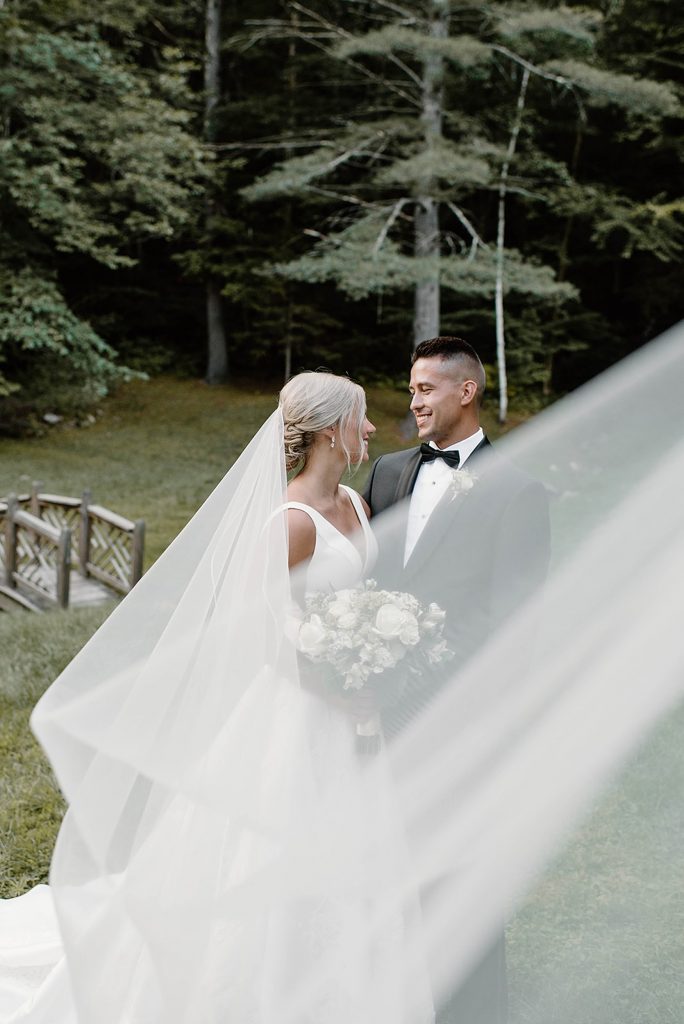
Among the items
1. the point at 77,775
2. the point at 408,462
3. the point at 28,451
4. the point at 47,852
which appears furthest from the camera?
the point at 28,451

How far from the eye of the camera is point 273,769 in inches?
105

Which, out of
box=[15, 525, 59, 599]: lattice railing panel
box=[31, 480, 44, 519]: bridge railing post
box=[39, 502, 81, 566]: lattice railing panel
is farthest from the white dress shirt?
box=[31, 480, 44, 519]: bridge railing post

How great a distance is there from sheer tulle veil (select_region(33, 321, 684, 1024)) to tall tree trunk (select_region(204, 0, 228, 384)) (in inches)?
739

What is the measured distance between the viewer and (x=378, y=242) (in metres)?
15.1

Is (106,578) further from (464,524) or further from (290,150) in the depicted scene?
(290,150)

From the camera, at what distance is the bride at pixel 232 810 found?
8.47ft

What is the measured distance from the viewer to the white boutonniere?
2.91m

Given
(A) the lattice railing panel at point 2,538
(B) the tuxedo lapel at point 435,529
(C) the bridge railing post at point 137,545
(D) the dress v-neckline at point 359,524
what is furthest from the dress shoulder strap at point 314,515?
(A) the lattice railing panel at point 2,538

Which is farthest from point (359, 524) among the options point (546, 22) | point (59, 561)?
point (546, 22)

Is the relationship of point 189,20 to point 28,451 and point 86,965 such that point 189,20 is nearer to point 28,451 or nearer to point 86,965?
point 28,451

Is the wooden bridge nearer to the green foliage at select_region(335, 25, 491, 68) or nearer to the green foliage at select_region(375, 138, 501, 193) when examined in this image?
the green foliage at select_region(375, 138, 501, 193)

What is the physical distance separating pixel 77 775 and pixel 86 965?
1.88 feet

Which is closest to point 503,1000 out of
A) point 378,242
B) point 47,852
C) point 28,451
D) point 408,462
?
point 408,462

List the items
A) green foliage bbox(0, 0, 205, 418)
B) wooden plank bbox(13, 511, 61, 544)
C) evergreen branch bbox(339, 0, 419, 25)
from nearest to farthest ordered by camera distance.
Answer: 1. wooden plank bbox(13, 511, 61, 544)
2. green foliage bbox(0, 0, 205, 418)
3. evergreen branch bbox(339, 0, 419, 25)
